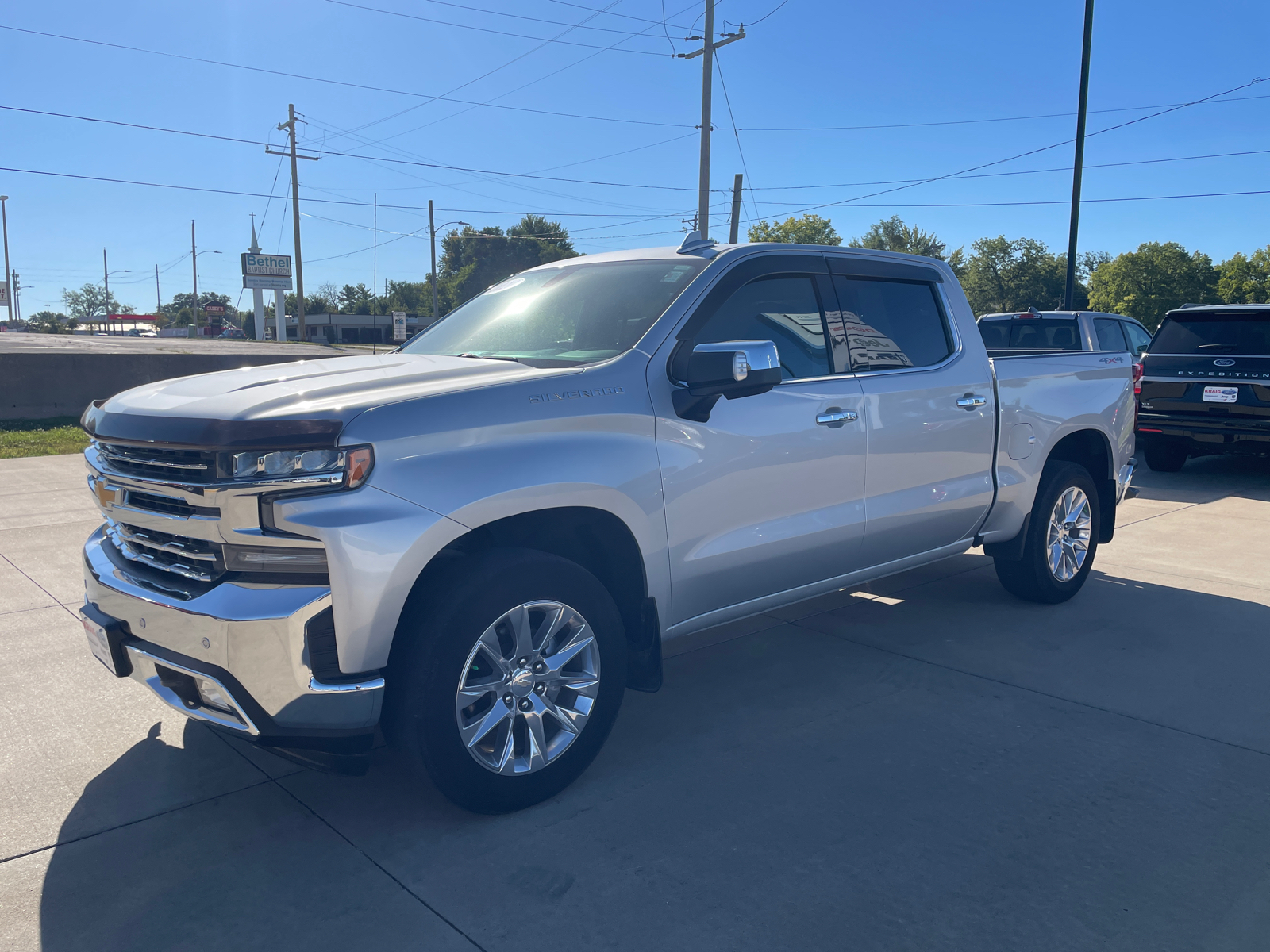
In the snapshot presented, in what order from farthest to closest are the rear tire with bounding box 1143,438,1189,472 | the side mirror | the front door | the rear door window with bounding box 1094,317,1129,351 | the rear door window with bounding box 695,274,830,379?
the rear door window with bounding box 1094,317,1129,351 < the rear tire with bounding box 1143,438,1189,472 < the rear door window with bounding box 695,274,830,379 < the front door < the side mirror

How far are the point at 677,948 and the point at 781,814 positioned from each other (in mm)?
802

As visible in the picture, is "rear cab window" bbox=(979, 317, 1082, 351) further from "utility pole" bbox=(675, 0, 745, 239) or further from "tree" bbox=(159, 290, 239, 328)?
"tree" bbox=(159, 290, 239, 328)

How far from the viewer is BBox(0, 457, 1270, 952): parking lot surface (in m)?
2.66

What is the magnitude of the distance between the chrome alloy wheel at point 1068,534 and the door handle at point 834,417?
201 centimetres

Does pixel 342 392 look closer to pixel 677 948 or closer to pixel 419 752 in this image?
pixel 419 752

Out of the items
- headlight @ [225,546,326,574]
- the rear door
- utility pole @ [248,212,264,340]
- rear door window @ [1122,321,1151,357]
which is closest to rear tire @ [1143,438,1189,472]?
rear door window @ [1122,321,1151,357]

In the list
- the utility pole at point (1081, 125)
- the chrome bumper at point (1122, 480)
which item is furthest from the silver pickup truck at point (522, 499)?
the utility pole at point (1081, 125)

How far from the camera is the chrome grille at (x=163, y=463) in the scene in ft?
9.27

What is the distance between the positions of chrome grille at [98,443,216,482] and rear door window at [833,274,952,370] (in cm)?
277

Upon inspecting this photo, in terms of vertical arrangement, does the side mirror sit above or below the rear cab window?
below

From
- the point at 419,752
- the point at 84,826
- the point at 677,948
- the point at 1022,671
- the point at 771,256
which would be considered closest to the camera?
the point at 677,948

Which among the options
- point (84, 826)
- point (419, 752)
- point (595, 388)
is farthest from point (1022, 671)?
point (84, 826)

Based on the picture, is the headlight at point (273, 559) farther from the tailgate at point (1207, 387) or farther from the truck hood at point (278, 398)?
the tailgate at point (1207, 387)

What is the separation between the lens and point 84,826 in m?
3.14
